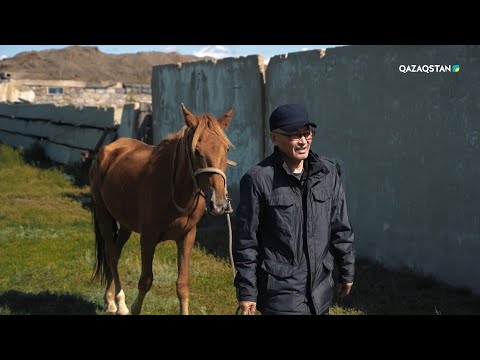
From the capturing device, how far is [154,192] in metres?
5.37

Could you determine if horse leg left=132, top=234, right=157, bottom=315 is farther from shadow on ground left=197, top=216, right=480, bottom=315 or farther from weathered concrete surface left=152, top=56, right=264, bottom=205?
weathered concrete surface left=152, top=56, right=264, bottom=205

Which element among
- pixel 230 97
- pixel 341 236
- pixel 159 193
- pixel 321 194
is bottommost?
pixel 159 193

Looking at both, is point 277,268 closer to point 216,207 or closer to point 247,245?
point 247,245

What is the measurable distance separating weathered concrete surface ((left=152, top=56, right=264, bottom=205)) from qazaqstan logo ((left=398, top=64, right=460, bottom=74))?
3.22m

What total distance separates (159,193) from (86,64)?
7268 centimetres

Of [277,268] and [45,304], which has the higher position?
[277,268]

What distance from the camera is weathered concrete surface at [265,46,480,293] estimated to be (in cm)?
656

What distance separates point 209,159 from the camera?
4.62 metres

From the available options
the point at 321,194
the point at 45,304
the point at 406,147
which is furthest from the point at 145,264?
the point at 406,147

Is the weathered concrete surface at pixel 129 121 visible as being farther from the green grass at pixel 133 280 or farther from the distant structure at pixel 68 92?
the distant structure at pixel 68 92

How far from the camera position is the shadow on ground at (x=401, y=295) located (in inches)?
235

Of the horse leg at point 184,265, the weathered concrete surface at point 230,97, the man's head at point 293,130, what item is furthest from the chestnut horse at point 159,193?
the weathered concrete surface at point 230,97

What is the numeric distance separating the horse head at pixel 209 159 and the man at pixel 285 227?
1156mm
